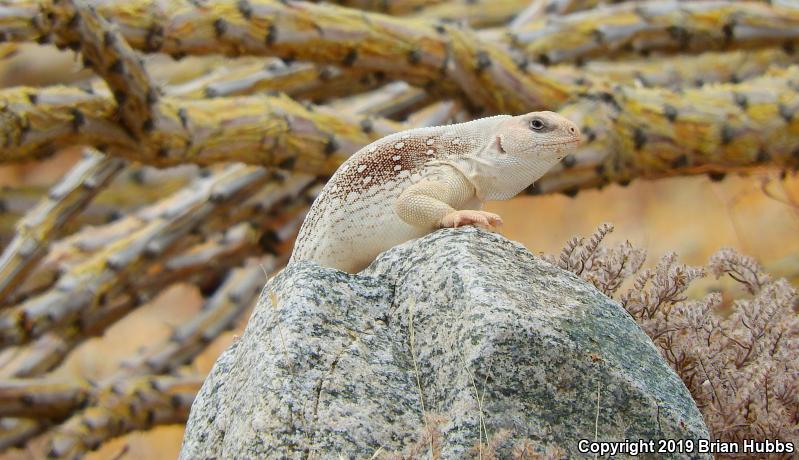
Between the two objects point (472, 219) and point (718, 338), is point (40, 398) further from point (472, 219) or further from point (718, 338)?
point (718, 338)

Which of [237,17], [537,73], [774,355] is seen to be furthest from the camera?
[537,73]

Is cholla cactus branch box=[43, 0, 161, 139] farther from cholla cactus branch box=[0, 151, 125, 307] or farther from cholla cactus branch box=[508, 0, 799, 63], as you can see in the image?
cholla cactus branch box=[508, 0, 799, 63]

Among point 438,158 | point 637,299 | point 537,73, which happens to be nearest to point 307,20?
point 537,73

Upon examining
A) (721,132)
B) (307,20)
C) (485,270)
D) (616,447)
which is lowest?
(721,132)

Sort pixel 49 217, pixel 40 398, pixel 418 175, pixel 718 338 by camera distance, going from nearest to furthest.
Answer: pixel 418 175 < pixel 718 338 < pixel 49 217 < pixel 40 398

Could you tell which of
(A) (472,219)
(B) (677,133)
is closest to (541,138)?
(A) (472,219)

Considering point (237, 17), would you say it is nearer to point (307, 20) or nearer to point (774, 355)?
point (307, 20)

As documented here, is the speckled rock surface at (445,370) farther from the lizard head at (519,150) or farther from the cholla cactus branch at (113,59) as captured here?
the cholla cactus branch at (113,59)
